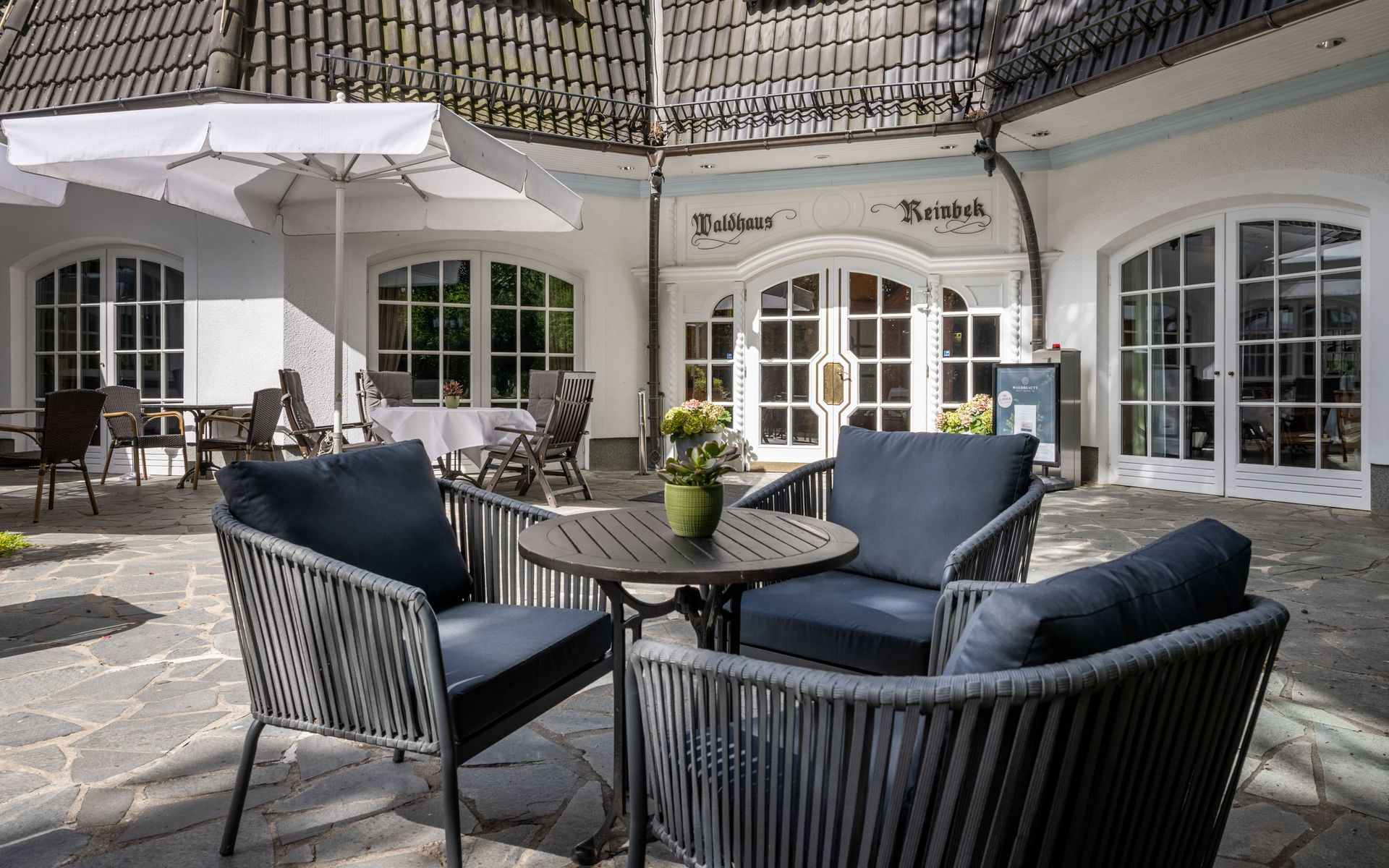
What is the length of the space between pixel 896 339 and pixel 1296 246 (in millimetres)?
3431

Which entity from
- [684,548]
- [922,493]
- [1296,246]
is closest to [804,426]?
[1296,246]

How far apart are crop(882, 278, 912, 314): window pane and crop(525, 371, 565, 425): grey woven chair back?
11.3 feet

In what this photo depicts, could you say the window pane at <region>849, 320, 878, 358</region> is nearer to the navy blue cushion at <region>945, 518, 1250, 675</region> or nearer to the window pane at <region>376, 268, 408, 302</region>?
the window pane at <region>376, 268, 408, 302</region>

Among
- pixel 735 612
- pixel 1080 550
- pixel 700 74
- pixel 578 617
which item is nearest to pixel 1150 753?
pixel 735 612

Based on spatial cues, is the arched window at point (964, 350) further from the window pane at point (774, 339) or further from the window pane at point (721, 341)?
the window pane at point (721, 341)

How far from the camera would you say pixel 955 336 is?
9055 mm

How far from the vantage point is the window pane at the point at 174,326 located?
898 centimetres

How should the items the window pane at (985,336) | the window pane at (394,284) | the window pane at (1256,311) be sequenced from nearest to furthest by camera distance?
the window pane at (1256,311), the window pane at (985,336), the window pane at (394,284)

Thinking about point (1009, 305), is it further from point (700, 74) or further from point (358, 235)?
point (358, 235)

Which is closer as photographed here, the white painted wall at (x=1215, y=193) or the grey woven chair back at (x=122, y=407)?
the white painted wall at (x=1215, y=193)

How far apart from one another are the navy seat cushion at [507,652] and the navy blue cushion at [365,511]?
15 centimetres

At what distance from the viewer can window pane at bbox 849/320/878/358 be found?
9.39m

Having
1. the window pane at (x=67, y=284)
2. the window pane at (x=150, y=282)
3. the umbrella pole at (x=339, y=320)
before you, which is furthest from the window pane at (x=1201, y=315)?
the window pane at (x=67, y=284)

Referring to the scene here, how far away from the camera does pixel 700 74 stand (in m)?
9.09
